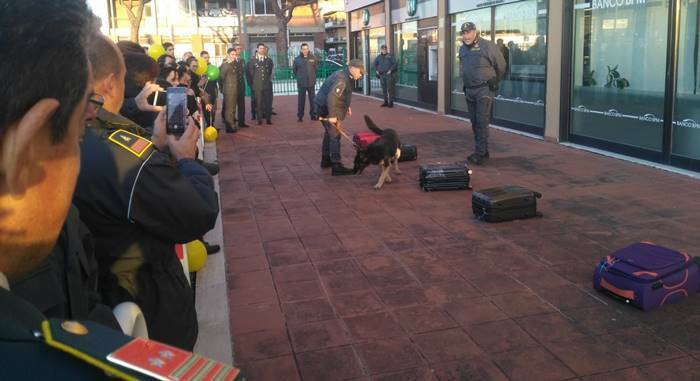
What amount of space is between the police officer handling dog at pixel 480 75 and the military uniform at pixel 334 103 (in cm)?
178

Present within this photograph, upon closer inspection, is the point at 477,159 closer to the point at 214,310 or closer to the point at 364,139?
the point at 364,139

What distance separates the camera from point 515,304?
4.05 metres

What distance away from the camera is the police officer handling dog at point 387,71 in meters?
18.1

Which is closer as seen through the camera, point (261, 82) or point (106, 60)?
point (106, 60)

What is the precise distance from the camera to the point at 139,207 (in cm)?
180

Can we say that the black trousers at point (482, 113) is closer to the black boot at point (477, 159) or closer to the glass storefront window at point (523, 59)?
the black boot at point (477, 159)

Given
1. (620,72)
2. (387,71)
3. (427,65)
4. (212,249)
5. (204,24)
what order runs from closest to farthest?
(212,249)
(620,72)
(427,65)
(387,71)
(204,24)

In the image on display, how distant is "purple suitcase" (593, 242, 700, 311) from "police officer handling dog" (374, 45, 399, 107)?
14424 millimetres

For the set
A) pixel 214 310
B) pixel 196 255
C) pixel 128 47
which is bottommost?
pixel 214 310

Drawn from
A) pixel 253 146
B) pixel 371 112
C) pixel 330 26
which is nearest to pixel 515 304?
pixel 253 146

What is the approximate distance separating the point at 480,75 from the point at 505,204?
11.5 ft

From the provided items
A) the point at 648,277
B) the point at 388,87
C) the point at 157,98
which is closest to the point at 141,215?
the point at 157,98

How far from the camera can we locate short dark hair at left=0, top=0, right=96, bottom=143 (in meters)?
0.75

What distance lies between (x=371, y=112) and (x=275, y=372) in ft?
48.3
